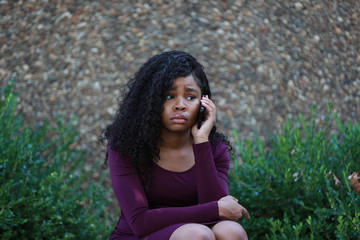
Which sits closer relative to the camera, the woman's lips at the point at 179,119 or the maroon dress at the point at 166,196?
the maroon dress at the point at 166,196

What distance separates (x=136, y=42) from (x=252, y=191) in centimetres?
231

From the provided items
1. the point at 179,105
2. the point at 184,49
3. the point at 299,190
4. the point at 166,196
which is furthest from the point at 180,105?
the point at 184,49

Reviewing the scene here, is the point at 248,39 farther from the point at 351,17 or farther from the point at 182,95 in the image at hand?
the point at 182,95

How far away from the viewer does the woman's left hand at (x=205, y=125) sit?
6.66 feet

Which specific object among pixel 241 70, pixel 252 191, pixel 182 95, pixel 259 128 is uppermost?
pixel 182 95

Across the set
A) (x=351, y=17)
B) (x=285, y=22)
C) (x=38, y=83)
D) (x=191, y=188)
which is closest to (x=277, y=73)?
(x=285, y=22)

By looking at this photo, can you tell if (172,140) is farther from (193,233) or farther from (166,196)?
(193,233)

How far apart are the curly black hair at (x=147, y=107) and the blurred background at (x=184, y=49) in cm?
190

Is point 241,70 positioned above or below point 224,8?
below

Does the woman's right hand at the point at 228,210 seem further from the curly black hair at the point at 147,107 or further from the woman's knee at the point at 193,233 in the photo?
the curly black hair at the point at 147,107

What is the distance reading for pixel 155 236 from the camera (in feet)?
5.98

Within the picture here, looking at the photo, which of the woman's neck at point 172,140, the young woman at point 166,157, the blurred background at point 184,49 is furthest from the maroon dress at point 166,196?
the blurred background at point 184,49

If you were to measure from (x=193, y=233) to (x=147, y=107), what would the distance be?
2.06ft

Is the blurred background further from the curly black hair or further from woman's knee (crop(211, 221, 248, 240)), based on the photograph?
woman's knee (crop(211, 221, 248, 240))
